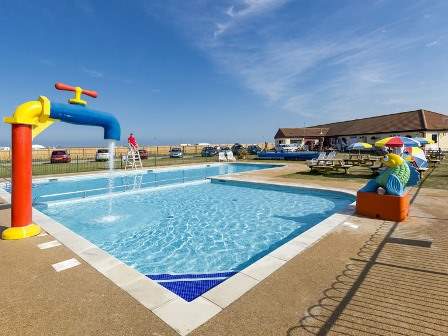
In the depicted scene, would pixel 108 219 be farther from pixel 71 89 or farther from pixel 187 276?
pixel 187 276

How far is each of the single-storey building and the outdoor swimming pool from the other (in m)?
38.0

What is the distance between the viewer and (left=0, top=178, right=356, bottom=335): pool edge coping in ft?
10.5

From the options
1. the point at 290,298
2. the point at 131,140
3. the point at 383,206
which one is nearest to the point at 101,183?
the point at 131,140

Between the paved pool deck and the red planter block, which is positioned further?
the red planter block

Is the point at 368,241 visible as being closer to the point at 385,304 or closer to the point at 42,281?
the point at 385,304

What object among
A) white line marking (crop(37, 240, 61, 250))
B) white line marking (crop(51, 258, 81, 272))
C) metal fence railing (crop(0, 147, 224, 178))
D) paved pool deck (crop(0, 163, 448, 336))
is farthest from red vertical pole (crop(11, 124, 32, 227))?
metal fence railing (crop(0, 147, 224, 178))

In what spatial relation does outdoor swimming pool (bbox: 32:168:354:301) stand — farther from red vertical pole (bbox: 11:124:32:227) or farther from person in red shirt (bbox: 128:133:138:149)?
person in red shirt (bbox: 128:133:138:149)

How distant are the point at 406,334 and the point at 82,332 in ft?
11.1

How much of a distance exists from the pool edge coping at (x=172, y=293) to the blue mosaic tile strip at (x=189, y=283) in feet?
2.24

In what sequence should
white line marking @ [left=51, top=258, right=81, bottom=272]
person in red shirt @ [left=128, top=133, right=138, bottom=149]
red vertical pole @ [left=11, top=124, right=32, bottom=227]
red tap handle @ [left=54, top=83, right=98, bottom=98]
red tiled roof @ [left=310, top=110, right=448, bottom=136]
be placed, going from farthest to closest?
red tiled roof @ [left=310, top=110, right=448, bottom=136] → person in red shirt @ [left=128, top=133, right=138, bottom=149] → red tap handle @ [left=54, top=83, right=98, bottom=98] → red vertical pole @ [left=11, top=124, right=32, bottom=227] → white line marking @ [left=51, top=258, right=81, bottom=272]

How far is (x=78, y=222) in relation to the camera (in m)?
8.91

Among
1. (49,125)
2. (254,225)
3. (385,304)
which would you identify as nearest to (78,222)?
(49,125)

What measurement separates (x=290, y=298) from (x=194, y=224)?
5.66 meters

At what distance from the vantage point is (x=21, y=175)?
5.77 m
